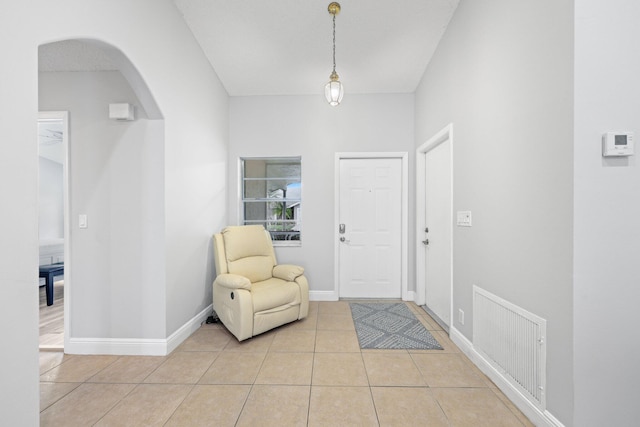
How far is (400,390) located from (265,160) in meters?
3.18

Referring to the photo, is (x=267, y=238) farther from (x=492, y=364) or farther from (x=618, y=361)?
(x=618, y=361)

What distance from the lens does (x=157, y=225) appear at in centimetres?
227

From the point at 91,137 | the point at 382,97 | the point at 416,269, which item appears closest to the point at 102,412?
the point at 91,137

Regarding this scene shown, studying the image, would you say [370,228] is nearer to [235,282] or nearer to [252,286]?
[252,286]

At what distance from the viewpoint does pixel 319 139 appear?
12.5 ft

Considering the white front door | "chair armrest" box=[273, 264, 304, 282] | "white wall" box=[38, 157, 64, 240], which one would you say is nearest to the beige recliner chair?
"chair armrest" box=[273, 264, 304, 282]

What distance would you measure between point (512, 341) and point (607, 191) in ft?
3.33

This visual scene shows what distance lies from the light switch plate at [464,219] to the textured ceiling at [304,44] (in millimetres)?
1823

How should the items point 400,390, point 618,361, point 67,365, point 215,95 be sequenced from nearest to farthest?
point 618,361 < point 400,390 < point 67,365 < point 215,95

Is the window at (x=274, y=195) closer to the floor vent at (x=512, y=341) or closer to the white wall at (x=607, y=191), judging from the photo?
the floor vent at (x=512, y=341)

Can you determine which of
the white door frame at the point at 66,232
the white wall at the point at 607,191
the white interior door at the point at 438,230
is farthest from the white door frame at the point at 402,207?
the white door frame at the point at 66,232

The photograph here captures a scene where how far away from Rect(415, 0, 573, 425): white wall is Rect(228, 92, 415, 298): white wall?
126 cm

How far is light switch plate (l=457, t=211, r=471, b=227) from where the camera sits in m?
2.26

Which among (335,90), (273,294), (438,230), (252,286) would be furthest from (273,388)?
(335,90)
